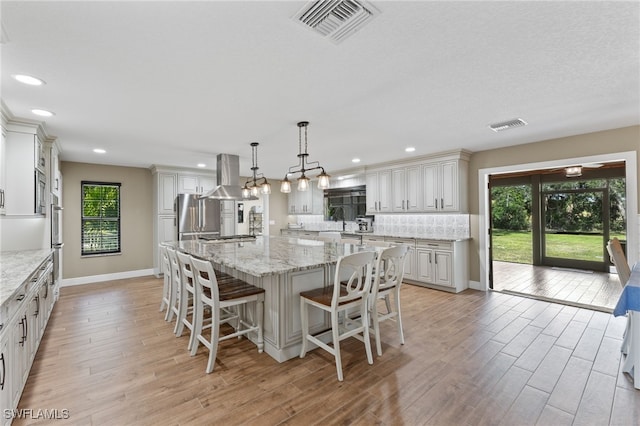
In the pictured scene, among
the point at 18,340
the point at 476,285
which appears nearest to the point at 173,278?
the point at 18,340

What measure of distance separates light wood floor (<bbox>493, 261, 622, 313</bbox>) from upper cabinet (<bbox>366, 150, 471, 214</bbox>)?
1.75 metres

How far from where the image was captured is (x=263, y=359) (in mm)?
2695

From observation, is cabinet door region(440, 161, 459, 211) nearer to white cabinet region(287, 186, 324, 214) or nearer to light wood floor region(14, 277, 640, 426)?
light wood floor region(14, 277, 640, 426)

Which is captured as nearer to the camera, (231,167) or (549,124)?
(549,124)

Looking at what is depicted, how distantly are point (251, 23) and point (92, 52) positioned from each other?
1.15m

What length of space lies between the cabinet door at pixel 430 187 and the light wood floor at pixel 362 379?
2321 millimetres

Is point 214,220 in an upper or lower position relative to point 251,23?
lower

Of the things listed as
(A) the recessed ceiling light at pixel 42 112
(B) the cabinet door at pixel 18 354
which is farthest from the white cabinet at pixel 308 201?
(B) the cabinet door at pixel 18 354

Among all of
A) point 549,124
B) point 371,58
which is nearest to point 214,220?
point 371,58

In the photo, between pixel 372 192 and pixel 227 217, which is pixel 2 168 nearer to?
pixel 227 217

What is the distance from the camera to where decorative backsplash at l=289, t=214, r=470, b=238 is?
5398mm

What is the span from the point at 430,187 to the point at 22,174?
228 inches

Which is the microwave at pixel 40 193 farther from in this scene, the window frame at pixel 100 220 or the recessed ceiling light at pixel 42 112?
the window frame at pixel 100 220

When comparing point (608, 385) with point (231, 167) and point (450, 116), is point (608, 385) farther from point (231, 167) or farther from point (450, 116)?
point (231, 167)
